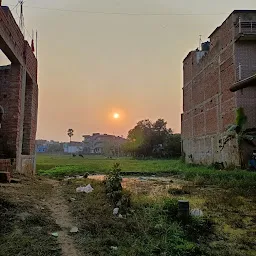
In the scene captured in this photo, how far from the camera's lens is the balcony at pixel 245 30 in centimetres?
1658

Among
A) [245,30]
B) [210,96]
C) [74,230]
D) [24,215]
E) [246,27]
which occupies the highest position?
[246,27]

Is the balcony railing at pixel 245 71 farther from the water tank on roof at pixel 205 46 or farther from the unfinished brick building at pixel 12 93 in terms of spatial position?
the unfinished brick building at pixel 12 93

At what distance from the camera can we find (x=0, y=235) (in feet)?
13.1

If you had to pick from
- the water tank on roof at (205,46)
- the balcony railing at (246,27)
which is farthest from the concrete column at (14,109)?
the water tank on roof at (205,46)

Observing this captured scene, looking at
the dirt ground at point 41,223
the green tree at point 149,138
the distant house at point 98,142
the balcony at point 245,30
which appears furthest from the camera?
the distant house at point 98,142

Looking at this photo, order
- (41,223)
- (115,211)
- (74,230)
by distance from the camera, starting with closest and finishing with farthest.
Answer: (74,230) → (41,223) → (115,211)

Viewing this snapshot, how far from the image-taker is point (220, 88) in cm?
1950

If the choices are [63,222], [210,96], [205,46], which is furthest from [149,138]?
[63,222]

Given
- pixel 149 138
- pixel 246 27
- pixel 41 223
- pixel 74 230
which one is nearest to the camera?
pixel 74 230

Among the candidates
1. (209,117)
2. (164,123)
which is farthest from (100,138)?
(209,117)

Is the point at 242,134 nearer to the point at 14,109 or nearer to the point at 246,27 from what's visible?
the point at 246,27

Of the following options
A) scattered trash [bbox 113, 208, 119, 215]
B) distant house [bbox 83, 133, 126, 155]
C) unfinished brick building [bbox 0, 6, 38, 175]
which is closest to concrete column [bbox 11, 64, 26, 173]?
unfinished brick building [bbox 0, 6, 38, 175]

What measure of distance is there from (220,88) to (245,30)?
395 cm

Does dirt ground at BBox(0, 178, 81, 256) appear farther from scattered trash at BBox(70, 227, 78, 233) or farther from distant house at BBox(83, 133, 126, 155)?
distant house at BBox(83, 133, 126, 155)
